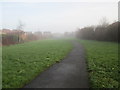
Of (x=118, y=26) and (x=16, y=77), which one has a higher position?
(x=118, y=26)

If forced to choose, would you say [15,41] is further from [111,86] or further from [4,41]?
[111,86]

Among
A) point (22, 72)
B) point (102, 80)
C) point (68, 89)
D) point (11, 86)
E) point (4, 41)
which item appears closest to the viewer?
point (68, 89)

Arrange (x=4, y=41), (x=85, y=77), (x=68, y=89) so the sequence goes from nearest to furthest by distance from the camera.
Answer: (x=68, y=89)
(x=85, y=77)
(x=4, y=41)

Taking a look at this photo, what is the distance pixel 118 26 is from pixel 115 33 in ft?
5.78

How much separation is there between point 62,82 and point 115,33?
25.4m

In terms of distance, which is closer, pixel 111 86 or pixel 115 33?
pixel 111 86

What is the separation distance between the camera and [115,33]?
2973 cm

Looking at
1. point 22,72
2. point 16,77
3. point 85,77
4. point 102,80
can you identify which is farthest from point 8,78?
point 102,80

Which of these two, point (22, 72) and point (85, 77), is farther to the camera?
point (22, 72)

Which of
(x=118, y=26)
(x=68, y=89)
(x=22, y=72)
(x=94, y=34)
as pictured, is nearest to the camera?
(x=68, y=89)

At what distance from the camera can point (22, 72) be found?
8258 millimetres

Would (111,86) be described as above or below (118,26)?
below

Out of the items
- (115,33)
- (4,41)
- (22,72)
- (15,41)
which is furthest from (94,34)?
(22,72)

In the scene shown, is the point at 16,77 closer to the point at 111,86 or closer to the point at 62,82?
the point at 62,82
